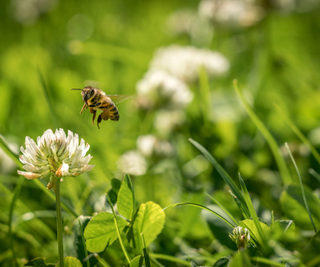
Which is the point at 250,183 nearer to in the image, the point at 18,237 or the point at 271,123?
the point at 271,123

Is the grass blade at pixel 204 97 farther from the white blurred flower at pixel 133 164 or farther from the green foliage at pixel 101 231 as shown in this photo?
the green foliage at pixel 101 231

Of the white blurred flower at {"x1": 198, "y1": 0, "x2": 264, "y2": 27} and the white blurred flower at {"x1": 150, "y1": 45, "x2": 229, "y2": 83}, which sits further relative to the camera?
the white blurred flower at {"x1": 198, "y1": 0, "x2": 264, "y2": 27}

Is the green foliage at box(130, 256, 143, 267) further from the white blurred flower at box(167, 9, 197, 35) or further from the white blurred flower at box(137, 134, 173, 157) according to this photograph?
the white blurred flower at box(167, 9, 197, 35)

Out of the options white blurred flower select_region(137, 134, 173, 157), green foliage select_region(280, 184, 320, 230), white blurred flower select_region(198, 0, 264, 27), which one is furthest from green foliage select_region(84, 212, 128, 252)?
white blurred flower select_region(198, 0, 264, 27)

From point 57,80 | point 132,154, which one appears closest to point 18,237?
point 132,154

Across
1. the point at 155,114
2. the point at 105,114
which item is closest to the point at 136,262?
the point at 105,114

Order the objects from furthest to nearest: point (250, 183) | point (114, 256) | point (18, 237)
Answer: point (250, 183) → point (18, 237) → point (114, 256)

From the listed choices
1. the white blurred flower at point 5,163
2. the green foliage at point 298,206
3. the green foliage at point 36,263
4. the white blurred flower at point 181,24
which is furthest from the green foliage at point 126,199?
the white blurred flower at point 181,24
